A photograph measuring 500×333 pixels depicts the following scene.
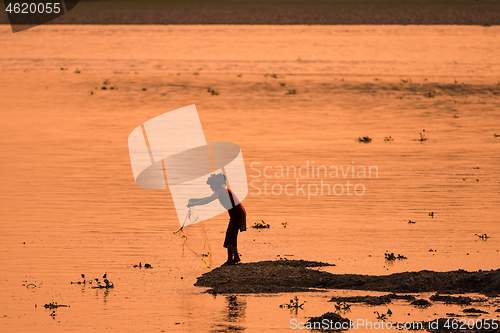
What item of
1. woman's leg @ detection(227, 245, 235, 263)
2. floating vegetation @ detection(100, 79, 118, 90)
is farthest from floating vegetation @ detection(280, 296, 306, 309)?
floating vegetation @ detection(100, 79, 118, 90)

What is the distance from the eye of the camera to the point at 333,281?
12516 mm

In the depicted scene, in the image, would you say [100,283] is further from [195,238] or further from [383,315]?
[383,315]

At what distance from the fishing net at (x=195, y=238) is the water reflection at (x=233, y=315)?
1.86 meters

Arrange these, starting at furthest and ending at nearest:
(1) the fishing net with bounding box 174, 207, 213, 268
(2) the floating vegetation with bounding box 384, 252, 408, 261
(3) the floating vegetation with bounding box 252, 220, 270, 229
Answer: (3) the floating vegetation with bounding box 252, 220, 270, 229 → (2) the floating vegetation with bounding box 384, 252, 408, 261 → (1) the fishing net with bounding box 174, 207, 213, 268

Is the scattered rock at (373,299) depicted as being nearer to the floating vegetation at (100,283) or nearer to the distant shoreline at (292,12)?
the floating vegetation at (100,283)

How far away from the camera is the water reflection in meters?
10.5

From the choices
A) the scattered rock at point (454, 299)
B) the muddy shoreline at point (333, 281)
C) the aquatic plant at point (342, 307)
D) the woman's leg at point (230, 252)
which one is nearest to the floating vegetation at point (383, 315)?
the aquatic plant at point (342, 307)

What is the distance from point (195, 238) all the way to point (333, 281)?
13.8 feet

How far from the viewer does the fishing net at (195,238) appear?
550 inches

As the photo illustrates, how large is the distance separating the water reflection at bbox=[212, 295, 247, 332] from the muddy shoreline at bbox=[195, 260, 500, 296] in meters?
0.46

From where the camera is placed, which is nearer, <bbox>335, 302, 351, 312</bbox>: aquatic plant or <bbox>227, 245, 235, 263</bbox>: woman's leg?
<bbox>335, 302, 351, 312</bbox>: aquatic plant

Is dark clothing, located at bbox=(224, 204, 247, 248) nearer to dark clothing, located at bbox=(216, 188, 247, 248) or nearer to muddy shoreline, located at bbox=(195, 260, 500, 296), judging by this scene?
dark clothing, located at bbox=(216, 188, 247, 248)

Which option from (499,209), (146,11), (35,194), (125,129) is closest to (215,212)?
(35,194)

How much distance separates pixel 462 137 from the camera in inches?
1292
